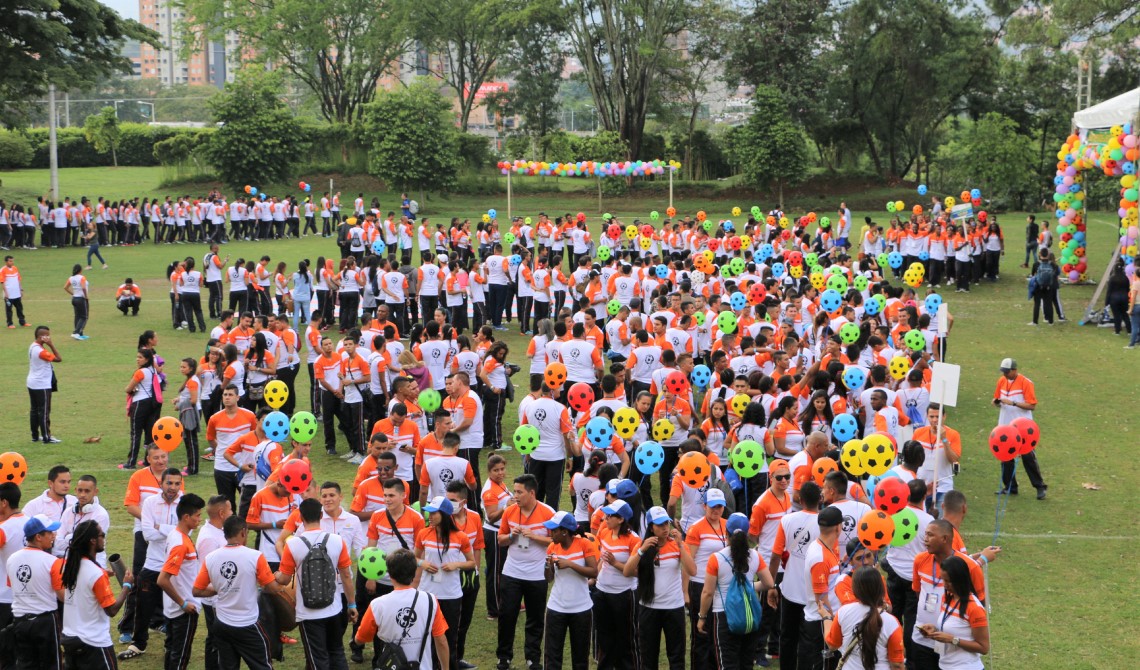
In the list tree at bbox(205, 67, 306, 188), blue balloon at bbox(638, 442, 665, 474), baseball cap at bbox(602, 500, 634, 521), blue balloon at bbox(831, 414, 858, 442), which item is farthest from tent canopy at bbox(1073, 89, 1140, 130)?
tree at bbox(205, 67, 306, 188)

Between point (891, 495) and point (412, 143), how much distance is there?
122 ft

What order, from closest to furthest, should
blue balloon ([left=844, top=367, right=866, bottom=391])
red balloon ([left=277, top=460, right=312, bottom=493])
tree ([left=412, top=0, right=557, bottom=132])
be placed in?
red balloon ([left=277, top=460, right=312, bottom=493]) < blue balloon ([left=844, top=367, right=866, bottom=391]) < tree ([left=412, top=0, right=557, bottom=132])

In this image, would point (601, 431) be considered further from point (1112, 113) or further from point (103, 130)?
point (103, 130)

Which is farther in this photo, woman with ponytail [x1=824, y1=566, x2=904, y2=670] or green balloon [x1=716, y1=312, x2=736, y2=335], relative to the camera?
green balloon [x1=716, y1=312, x2=736, y2=335]

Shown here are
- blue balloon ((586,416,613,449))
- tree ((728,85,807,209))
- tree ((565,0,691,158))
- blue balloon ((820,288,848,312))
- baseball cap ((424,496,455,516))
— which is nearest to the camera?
baseball cap ((424,496,455,516))

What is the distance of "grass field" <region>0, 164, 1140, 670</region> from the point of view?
9.29 m

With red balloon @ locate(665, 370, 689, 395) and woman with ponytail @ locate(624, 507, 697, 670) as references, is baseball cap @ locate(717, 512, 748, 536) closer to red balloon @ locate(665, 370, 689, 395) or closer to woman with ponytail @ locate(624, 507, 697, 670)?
woman with ponytail @ locate(624, 507, 697, 670)

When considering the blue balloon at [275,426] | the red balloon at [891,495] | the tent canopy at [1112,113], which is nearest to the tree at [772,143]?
the tent canopy at [1112,113]


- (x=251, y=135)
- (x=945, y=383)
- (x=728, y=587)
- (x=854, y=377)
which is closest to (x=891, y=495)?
(x=728, y=587)

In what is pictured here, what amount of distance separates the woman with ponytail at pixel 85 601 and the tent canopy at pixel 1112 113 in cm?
2097

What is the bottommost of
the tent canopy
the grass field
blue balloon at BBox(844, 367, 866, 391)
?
the grass field

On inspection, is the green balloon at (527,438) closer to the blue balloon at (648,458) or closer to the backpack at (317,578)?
the blue balloon at (648,458)

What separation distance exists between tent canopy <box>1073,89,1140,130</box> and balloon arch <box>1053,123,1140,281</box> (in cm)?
19

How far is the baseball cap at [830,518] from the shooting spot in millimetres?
7414
